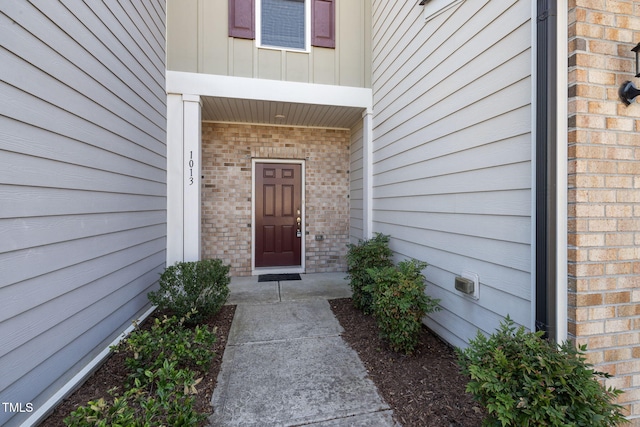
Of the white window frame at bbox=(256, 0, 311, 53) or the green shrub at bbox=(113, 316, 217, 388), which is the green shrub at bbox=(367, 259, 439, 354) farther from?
the white window frame at bbox=(256, 0, 311, 53)

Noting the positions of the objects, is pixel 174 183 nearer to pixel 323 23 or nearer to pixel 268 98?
pixel 268 98

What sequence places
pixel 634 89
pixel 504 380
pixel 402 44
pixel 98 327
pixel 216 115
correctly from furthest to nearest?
pixel 216 115, pixel 402 44, pixel 98 327, pixel 634 89, pixel 504 380

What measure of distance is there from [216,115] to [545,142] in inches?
171

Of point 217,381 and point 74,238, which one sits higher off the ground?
point 74,238

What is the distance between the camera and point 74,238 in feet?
6.59

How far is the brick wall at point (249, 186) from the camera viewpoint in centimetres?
498

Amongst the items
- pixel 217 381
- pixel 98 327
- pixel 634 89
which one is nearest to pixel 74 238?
pixel 98 327

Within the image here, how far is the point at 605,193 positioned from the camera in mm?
1562

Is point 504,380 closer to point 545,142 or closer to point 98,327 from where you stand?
point 545,142

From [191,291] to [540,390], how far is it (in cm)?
291

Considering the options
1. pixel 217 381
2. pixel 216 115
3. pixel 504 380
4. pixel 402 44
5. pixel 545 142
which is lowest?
pixel 217 381

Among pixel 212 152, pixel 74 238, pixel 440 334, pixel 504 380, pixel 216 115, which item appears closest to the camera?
pixel 504 380

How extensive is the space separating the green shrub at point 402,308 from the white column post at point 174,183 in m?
2.66

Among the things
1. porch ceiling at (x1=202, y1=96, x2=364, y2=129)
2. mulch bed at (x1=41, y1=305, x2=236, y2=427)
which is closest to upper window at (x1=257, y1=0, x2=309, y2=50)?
porch ceiling at (x1=202, y1=96, x2=364, y2=129)
